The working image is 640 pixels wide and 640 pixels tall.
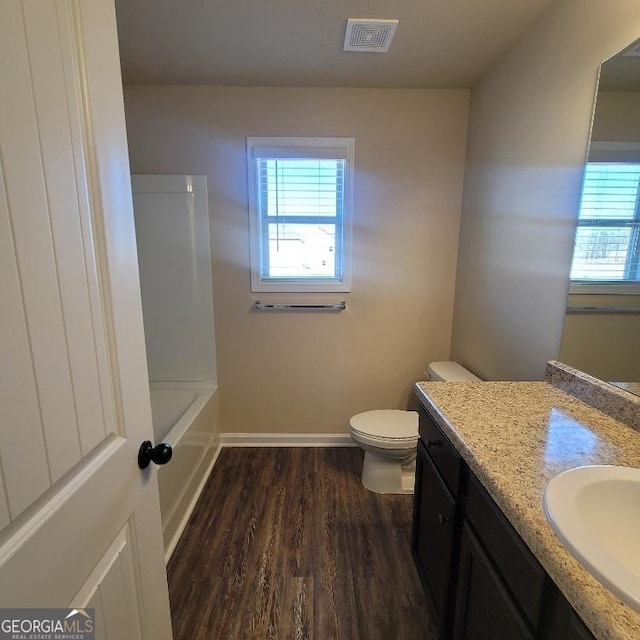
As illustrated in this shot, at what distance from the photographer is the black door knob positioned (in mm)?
878

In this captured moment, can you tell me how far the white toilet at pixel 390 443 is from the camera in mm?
1984

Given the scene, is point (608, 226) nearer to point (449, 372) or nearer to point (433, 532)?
point (449, 372)

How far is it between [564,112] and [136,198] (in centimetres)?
240

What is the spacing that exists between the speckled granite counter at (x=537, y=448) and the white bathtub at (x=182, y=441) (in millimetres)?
1314

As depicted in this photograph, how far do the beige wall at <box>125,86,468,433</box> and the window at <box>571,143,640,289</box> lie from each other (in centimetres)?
112

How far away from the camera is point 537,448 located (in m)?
0.97

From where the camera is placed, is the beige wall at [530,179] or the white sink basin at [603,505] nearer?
the white sink basin at [603,505]

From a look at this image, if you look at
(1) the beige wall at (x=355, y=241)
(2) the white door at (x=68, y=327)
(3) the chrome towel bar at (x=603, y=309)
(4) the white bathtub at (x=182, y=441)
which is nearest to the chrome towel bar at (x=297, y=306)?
(1) the beige wall at (x=355, y=241)

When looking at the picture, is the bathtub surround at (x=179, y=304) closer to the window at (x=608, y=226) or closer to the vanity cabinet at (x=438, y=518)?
the vanity cabinet at (x=438, y=518)

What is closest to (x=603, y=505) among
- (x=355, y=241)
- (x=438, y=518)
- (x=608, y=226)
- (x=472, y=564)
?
(x=472, y=564)

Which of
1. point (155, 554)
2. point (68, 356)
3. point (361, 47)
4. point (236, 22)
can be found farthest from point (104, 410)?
point (361, 47)

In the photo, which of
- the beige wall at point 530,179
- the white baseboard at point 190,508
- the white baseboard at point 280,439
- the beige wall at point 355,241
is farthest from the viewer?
the white baseboard at point 280,439

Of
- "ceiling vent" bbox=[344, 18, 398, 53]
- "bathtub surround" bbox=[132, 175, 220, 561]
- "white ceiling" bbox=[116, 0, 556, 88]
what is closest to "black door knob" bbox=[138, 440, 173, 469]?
"bathtub surround" bbox=[132, 175, 220, 561]

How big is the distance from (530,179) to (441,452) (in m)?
1.31
